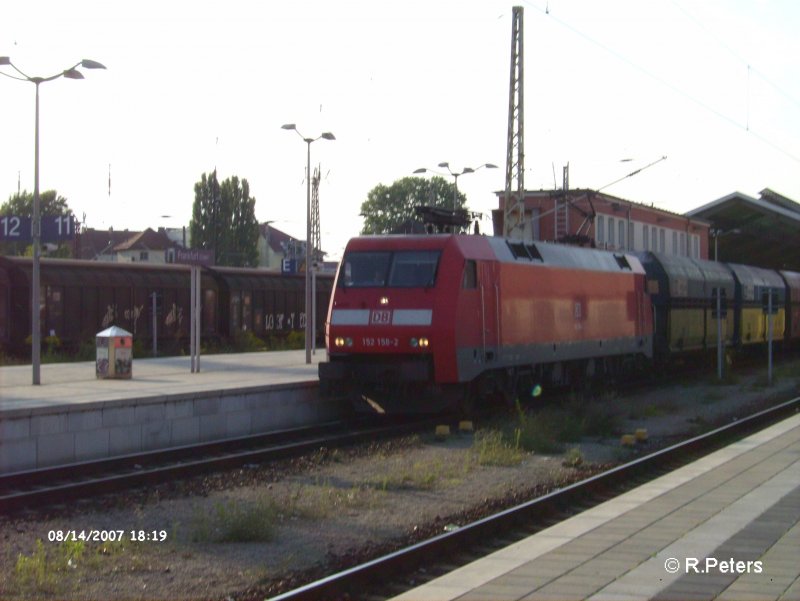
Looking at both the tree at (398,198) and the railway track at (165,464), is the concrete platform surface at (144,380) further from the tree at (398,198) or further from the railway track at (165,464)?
the tree at (398,198)

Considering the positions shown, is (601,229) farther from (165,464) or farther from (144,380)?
(165,464)

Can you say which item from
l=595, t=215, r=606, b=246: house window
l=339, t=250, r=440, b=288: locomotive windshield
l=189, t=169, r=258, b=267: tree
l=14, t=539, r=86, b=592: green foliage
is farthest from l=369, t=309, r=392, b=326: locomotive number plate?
l=189, t=169, r=258, b=267: tree

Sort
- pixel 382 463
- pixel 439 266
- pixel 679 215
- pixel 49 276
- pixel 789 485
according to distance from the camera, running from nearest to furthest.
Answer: pixel 789 485, pixel 382 463, pixel 439 266, pixel 49 276, pixel 679 215

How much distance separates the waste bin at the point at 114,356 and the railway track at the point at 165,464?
463cm

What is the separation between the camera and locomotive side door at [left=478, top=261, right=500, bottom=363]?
17516mm

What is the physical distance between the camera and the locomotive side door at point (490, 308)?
57.5ft

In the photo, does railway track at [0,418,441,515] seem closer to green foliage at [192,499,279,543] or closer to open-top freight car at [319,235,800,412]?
open-top freight car at [319,235,800,412]

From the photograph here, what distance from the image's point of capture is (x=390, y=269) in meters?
17.5

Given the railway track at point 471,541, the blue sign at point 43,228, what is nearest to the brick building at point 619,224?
the blue sign at point 43,228

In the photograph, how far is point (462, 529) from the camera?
8938 mm

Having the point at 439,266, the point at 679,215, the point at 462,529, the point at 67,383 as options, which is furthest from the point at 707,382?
the point at 679,215

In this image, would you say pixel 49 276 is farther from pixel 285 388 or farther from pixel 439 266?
pixel 439 266

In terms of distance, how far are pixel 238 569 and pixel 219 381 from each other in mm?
11352

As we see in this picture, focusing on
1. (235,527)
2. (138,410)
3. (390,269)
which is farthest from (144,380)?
(235,527)
